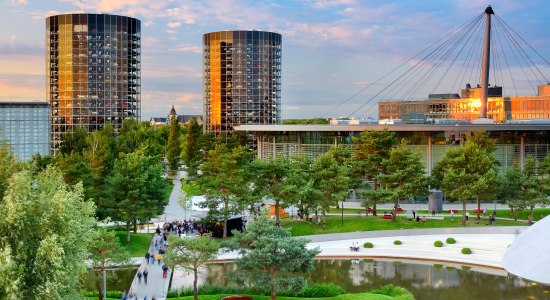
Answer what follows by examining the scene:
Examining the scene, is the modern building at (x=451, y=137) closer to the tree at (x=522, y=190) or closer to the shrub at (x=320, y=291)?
the tree at (x=522, y=190)

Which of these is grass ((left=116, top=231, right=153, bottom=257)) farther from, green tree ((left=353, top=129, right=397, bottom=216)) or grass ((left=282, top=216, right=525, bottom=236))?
green tree ((left=353, top=129, right=397, bottom=216))

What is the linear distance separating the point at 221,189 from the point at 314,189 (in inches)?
298

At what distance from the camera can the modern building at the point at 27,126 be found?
258ft

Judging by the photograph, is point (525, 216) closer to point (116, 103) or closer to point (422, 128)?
point (422, 128)

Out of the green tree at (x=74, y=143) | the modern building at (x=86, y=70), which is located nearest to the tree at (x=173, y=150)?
the green tree at (x=74, y=143)

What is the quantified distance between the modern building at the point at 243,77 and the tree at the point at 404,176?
8012 cm

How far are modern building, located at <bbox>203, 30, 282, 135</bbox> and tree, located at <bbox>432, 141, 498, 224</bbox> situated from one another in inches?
3181

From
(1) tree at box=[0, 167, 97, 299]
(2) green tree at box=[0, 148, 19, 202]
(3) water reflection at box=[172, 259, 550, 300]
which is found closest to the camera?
(1) tree at box=[0, 167, 97, 299]

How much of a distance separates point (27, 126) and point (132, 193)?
47810 millimetres

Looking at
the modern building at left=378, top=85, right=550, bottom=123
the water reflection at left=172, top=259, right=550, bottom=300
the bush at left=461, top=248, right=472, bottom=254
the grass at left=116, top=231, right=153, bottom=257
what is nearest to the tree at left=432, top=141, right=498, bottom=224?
the bush at left=461, top=248, right=472, bottom=254

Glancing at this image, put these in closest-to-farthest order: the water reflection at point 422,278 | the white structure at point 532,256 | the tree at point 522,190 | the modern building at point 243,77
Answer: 1. the white structure at point 532,256
2. the water reflection at point 422,278
3. the tree at point 522,190
4. the modern building at point 243,77

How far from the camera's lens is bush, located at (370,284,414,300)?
2902cm

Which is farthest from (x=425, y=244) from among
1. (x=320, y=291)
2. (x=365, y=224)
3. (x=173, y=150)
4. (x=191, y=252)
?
(x=173, y=150)

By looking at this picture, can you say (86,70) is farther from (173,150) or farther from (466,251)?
(466,251)
